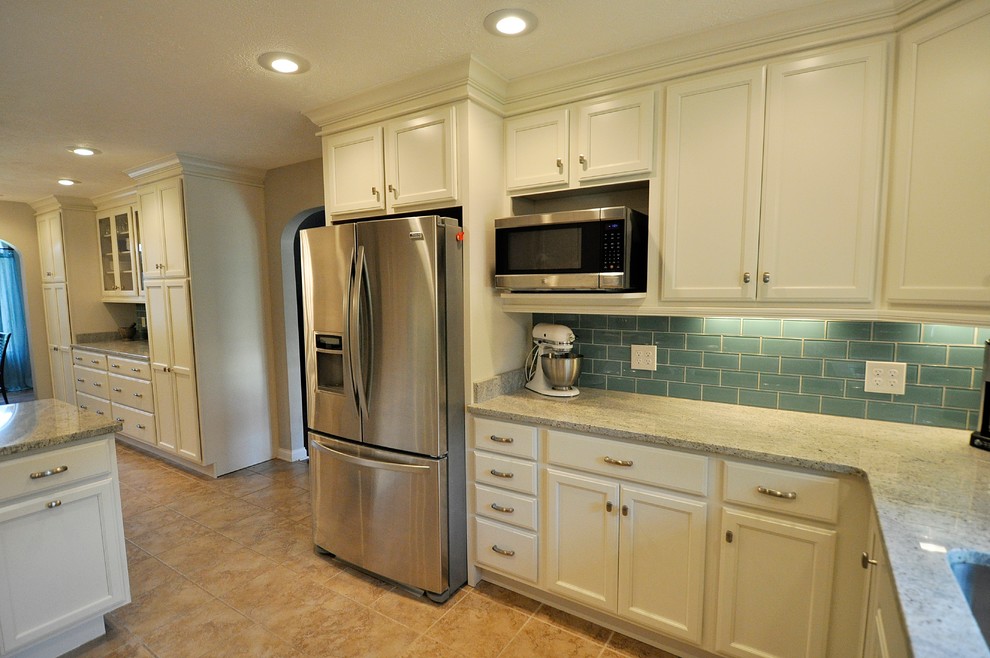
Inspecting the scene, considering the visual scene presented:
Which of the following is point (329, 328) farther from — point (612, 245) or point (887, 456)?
point (887, 456)

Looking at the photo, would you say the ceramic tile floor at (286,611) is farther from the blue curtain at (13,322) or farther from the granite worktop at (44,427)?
the blue curtain at (13,322)

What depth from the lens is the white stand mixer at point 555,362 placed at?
2326 mm

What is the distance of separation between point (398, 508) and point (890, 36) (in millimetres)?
2619

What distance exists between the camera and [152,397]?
157 inches

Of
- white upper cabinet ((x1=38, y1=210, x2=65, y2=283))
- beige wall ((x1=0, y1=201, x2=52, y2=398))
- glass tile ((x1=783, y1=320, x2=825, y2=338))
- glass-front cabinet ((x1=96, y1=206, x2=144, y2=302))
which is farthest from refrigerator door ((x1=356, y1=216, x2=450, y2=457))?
beige wall ((x1=0, y1=201, x2=52, y2=398))

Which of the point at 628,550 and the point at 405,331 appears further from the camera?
the point at 405,331

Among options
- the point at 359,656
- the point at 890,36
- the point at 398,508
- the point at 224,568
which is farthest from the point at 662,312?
the point at 224,568

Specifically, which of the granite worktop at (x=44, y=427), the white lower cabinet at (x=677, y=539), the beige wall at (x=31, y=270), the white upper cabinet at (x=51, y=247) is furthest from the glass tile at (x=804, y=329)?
the beige wall at (x=31, y=270)

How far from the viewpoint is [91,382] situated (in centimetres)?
470

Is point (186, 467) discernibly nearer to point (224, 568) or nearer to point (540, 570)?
point (224, 568)

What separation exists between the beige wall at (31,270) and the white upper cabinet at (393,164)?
482 centimetres

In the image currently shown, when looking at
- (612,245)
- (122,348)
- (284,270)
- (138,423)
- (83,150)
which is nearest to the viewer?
(612,245)

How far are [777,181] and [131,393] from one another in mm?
5018

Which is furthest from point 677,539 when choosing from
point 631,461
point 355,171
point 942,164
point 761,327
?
point 355,171
